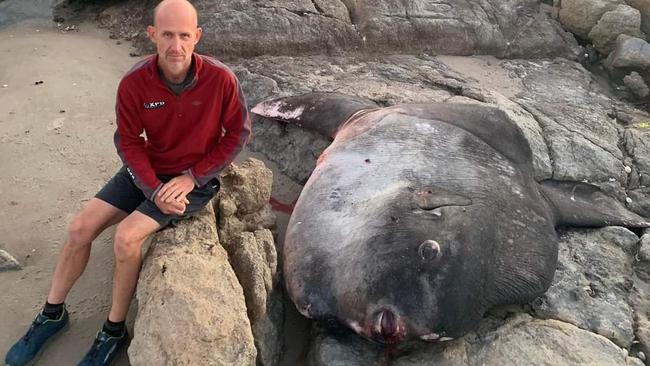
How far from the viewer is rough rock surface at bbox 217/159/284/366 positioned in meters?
2.86

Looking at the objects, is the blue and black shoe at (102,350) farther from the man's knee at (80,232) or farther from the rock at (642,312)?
the rock at (642,312)

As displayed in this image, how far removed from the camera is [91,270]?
10.8 feet

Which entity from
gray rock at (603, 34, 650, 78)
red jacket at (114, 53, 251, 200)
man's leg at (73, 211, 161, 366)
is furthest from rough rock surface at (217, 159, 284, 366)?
gray rock at (603, 34, 650, 78)

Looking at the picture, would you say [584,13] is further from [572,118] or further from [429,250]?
[429,250]

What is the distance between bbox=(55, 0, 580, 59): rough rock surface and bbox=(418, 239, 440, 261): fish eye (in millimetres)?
3429

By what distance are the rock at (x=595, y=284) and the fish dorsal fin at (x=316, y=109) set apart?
1.73 m

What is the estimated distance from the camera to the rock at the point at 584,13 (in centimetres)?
682

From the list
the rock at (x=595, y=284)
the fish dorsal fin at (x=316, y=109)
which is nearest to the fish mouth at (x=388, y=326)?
the rock at (x=595, y=284)

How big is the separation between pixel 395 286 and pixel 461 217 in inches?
21.3

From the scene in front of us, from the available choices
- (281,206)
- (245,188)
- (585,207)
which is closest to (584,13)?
(585,207)

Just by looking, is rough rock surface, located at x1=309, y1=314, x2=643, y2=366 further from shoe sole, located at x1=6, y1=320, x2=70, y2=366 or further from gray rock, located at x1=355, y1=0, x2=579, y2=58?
gray rock, located at x1=355, y1=0, x2=579, y2=58

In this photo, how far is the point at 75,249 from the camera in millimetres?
2896

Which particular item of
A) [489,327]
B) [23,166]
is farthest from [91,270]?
[489,327]

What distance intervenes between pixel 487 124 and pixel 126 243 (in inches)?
98.2
